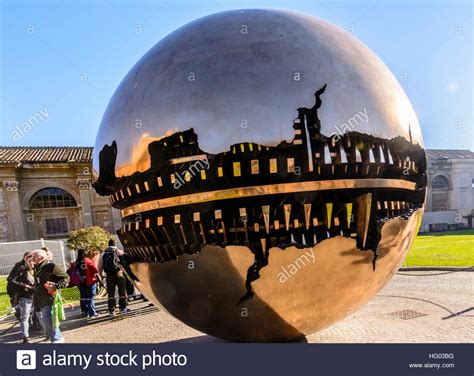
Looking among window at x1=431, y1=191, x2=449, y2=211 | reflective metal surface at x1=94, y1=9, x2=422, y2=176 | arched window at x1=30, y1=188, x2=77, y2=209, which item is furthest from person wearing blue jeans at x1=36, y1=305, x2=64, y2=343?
window at x1=431, y1=191, x2=449, y2=211

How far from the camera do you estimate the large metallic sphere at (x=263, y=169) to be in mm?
2771

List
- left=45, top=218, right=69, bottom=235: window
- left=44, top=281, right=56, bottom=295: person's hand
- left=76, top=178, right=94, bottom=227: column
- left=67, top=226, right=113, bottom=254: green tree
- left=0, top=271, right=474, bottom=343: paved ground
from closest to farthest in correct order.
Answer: left=0, top=271, right=474, bottom=343: paved ground → left=44, top=281, right=56, bottom=295: person's hand → left=67, top=226, right=113, bottom=254: green tree → left=76, top=178, right=94, bottom=227: column → left=45, top=218, right=69, bottom=235: window

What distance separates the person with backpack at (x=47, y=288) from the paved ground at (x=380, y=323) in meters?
0.61

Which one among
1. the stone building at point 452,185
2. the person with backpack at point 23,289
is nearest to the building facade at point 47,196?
the stone building at point 452,185

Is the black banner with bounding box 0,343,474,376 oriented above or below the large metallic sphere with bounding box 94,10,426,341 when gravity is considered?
below

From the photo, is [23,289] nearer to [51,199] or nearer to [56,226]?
[56,226]

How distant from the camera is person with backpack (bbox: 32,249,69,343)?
5.59 metres

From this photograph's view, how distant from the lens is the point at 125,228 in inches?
134

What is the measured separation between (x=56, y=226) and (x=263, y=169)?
32.9m

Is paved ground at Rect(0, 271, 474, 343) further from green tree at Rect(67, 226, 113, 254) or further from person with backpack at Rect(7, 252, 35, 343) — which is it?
green tree at Rect(67, 226, 113, 254)

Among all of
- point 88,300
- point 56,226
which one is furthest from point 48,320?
point 56,226

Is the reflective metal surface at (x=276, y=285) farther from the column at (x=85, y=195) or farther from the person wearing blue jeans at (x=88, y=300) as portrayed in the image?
the column at (x=85, y=195)

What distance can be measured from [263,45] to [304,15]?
2.66ft

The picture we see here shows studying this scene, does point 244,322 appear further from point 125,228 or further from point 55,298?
point 55,298
